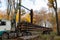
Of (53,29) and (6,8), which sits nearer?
(53,29)

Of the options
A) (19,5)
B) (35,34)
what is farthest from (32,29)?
(19,5)

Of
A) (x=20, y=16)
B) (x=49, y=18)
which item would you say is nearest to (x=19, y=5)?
(x=20, y=16)

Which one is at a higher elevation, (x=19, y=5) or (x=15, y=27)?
(x=19, y=5)

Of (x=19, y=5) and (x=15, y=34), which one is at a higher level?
(x=19, y=5)

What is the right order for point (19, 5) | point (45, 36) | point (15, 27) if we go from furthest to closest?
point (19, 5), point (15, 27), point (45, 36)

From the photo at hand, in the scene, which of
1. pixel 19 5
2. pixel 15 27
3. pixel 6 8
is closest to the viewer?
pixel 15 27

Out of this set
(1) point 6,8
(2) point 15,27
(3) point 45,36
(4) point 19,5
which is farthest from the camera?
(1) point 6,8

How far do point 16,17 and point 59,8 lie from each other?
40.4 inches

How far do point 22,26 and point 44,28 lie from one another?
1.64ft

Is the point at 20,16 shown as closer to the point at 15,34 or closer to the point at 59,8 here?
the point at 15,34

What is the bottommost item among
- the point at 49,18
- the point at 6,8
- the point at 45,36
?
the point at 45,36

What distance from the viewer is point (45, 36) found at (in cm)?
353

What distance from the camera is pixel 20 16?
13.5ft

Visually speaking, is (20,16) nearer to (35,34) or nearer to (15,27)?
(15,27)
